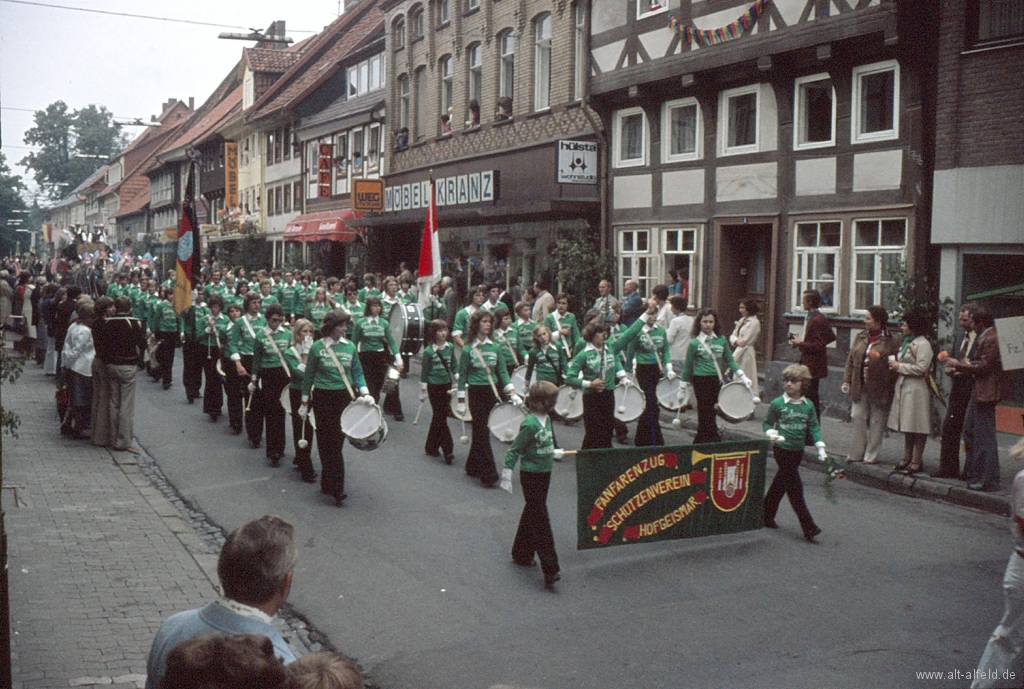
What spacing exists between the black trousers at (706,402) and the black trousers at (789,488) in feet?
10.3

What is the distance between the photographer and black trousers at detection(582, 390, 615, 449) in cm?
1178

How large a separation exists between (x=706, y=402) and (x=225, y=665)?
1040cm

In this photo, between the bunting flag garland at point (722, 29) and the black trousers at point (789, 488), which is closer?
the black trousers at point (789, 488)

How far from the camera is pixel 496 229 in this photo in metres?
28.8

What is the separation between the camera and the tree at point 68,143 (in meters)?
113

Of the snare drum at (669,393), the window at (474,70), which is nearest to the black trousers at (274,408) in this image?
the snare drum at (669,393)

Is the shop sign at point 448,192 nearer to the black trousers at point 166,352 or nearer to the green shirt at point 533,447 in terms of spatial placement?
the black trousers at point 166,352

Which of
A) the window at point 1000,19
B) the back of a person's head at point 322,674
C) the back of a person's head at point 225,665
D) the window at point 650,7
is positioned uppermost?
the window at point 650,7

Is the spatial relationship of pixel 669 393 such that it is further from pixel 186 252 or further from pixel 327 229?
pixel 327 229

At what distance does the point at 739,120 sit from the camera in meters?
19.7

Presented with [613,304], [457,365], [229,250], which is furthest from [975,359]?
[229,250]

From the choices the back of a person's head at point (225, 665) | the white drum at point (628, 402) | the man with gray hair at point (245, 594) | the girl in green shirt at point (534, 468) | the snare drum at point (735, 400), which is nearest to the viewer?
the back of a person's head at point (225, 665)

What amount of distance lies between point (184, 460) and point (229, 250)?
139 ft

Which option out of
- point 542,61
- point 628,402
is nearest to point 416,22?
point 542,61
